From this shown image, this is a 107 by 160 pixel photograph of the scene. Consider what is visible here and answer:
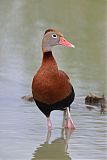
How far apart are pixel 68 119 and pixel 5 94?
6.91ft

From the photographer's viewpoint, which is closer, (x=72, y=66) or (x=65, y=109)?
(x=65, y=109)

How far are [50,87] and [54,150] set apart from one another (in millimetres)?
1063

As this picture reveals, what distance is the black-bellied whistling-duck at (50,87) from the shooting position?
859 cm

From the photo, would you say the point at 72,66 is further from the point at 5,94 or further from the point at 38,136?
the point at 38,136

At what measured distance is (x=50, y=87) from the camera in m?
8.60

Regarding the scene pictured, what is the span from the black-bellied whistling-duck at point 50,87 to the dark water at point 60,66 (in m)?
0.27

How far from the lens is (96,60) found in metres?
13.7

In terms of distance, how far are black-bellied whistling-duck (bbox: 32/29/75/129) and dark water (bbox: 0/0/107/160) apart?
0.27 meters

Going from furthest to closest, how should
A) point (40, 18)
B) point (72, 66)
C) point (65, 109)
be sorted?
1. point (40, 18)
2. point (72, 66)
3. point (65, 109)

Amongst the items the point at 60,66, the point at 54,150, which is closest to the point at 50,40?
the point at 54,150

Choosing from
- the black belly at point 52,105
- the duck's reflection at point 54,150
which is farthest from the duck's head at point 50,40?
the duck's reflection at point 54,150

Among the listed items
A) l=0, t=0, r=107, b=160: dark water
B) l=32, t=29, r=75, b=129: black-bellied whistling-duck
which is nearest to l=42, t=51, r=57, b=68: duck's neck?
l=32, t=29, r=75, b=129: black-bellied whistling-duck

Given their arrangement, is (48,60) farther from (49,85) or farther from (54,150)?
(54,150)

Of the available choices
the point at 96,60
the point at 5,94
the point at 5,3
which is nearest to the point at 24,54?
the point at 96,60
